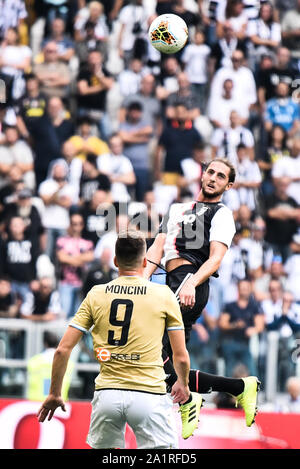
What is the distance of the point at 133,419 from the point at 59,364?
2.27 feet

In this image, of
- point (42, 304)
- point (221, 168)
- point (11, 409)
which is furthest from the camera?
point (42, 304)

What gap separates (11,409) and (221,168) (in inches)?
149

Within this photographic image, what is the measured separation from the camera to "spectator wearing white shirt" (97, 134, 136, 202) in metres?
14.9

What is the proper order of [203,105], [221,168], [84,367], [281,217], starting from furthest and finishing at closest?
[203,105] < [281,217] < [84,367] < [221,168]

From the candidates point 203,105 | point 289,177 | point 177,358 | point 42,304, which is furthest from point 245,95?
point 177,358

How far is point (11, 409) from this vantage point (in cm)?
1010

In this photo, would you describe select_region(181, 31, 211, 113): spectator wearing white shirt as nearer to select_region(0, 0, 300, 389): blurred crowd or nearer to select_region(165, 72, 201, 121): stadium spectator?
select_region(0, 0, 300, 389): blurred crowd

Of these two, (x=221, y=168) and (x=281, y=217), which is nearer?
(x=221, y=168)

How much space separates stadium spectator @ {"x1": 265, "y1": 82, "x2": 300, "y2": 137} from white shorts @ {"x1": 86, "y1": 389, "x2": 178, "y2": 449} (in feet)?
31.8

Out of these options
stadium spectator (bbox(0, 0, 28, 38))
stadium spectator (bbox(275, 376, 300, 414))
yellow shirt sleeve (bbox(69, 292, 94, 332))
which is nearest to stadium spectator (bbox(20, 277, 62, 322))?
stadium spectator (bbox(275, 376, 300, 414))

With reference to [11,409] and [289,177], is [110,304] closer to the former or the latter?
[11,409]

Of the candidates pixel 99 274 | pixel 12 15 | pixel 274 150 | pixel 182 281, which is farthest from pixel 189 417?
pixel 12 15

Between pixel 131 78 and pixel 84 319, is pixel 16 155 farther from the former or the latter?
pixel 84 319

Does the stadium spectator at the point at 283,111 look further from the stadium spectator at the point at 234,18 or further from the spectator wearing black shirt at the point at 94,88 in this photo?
the spectator wearing black shirt at the point at 94,88
